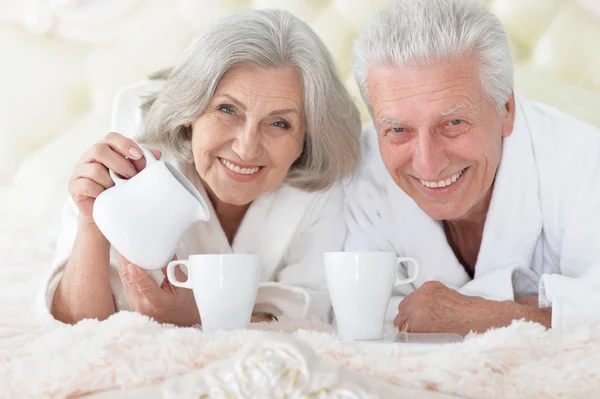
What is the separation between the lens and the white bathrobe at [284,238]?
1379 millimetres

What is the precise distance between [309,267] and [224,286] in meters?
0.48

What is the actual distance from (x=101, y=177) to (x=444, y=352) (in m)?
0.65

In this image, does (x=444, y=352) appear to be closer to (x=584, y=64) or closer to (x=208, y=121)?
(x=208, y=121)

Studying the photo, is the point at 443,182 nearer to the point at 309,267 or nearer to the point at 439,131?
the point at 439,131

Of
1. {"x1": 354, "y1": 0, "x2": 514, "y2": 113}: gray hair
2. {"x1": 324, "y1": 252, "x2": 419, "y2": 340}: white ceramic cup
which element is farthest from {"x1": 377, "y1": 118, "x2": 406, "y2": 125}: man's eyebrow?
{"x1": 324, "y1": 252, "x2": 419, "y2": 340}: white ceramic cup

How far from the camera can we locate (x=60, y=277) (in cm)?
129

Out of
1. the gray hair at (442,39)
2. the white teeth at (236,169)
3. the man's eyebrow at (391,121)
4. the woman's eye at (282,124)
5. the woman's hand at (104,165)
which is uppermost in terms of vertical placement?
the gray hair at (442,39)

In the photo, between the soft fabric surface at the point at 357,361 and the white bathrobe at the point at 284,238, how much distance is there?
52cm

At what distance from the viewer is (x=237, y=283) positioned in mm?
1026

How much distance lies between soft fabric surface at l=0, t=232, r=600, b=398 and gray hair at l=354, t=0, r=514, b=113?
59 centimetres

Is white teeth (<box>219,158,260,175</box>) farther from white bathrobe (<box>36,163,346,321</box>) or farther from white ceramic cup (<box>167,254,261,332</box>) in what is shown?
white ceramic cup (<box>167,254,261,332</box>)

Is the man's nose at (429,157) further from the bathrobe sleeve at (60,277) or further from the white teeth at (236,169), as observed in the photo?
the bathrobe sleeve at (60,277)

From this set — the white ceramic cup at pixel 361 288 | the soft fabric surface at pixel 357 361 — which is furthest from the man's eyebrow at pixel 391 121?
the soft fabric surface at pixel 357 361

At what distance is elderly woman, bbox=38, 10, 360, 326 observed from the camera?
4.08ft
